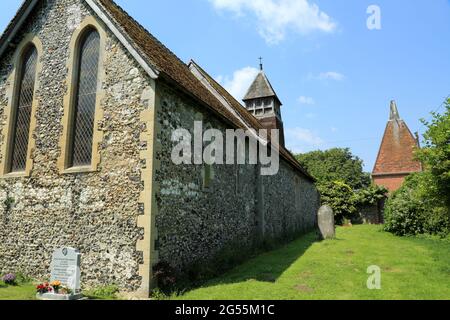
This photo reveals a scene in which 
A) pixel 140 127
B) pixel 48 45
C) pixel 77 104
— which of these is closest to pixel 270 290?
pixel 140 127

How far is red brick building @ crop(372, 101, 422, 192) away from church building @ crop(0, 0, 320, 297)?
29.2 metres

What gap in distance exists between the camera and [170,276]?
26.1ft

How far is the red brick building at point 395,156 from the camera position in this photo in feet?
116

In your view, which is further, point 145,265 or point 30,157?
point 30,157

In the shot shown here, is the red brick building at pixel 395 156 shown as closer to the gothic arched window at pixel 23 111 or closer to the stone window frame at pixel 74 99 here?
the stone window frame at pixel 74 99

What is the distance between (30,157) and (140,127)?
162 inches

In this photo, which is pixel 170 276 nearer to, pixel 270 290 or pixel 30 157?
pixel 270 290

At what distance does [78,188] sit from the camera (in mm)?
8852

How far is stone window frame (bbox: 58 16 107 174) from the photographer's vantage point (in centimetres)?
889

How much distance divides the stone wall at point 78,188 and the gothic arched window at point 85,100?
430 millimetres

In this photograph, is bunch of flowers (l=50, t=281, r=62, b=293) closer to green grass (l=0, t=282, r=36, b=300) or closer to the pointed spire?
green grass (l=0, t=282, r=36, b=300)

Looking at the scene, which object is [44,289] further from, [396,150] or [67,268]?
[396,150]

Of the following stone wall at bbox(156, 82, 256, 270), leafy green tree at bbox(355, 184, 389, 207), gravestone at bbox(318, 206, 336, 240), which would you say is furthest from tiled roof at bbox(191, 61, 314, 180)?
leafy green tree at bbox(355, 184, 389, 207)

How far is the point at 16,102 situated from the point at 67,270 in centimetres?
656
